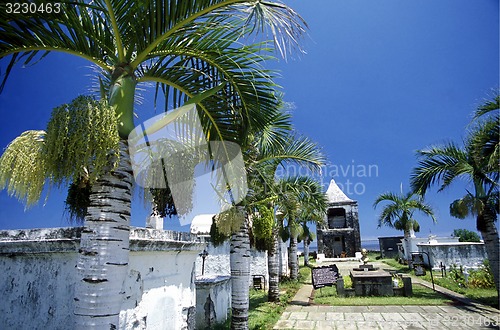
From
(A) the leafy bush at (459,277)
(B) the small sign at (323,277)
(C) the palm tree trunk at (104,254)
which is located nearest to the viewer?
(C) the palm tree trunk at (104,254)

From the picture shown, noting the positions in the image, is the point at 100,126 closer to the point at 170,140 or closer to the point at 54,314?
the point at 170,140

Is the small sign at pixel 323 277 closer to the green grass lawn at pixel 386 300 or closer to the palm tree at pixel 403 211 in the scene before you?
the green grass lawn at pixel 386 300

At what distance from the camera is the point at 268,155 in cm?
827

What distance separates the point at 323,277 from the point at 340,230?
22789 millimetres

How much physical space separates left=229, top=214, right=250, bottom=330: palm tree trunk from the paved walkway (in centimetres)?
265

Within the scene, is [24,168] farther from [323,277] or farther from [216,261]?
[323,277]

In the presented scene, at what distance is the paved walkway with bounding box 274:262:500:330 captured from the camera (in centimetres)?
799

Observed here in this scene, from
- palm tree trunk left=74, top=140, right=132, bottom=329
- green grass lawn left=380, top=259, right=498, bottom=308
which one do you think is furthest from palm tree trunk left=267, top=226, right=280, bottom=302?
palm tree trunk left=74, top=140, right=132, bottom=329

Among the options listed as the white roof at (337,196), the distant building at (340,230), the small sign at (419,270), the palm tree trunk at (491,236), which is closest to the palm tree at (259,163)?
the palm tree trunk at (491,236)

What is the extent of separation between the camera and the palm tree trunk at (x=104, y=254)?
2361 millimetres

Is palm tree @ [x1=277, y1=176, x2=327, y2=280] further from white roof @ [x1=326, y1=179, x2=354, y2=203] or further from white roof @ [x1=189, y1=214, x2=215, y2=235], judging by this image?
white roof @ [x1=326, y1=179, x2=354, y2=203]

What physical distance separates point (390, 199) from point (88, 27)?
24.1 meters

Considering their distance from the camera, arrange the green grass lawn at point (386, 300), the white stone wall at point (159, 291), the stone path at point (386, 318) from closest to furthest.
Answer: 1. the white stone wall at point (159, 291)
2. the stone path at point (386, 318)
3. the green grass lawn at point (386, 300)

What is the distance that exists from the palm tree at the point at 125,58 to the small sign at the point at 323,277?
10985 mm
